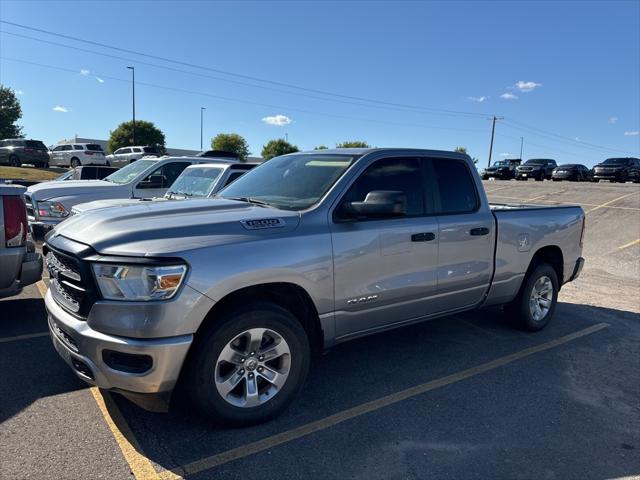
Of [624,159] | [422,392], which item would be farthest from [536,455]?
[624,159]

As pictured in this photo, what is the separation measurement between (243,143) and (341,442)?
7267 centimetres

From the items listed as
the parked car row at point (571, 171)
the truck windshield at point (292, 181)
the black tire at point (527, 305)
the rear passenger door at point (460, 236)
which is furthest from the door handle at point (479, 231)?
the parked car row at point (571, 171)

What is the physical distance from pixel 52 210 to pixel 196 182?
244 cm

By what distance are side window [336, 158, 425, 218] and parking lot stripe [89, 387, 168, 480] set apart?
7.31 ft

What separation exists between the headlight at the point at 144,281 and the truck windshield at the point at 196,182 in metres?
5.15

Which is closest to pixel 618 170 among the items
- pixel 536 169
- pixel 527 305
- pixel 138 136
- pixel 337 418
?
pixel 536 169

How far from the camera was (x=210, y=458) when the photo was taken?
285cm

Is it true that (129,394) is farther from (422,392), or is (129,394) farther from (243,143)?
(243,143)

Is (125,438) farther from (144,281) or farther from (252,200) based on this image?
(252,200)

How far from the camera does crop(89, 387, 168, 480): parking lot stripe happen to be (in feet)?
8.86

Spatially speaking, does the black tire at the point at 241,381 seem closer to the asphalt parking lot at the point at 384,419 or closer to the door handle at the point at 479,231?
the asphalt parking lot at the point at 384,419

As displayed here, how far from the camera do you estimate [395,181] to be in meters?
4.11

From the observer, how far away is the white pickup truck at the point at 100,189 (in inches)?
313

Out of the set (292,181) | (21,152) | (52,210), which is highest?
(21,152)
